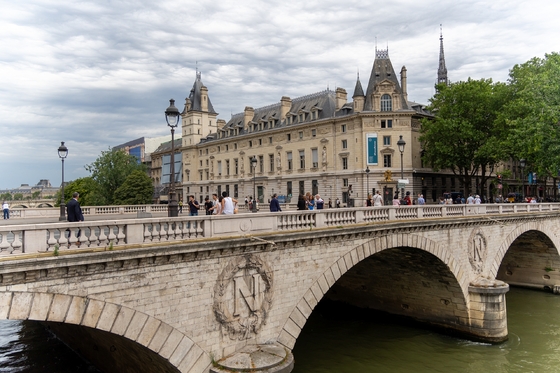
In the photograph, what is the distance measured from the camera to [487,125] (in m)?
46.1

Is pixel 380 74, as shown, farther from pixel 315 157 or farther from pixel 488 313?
pixel 488 313

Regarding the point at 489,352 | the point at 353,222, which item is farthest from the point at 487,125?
the point at 353,222

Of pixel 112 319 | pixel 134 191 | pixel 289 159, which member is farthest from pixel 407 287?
pixel 134 191

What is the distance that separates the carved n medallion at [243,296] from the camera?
36.2 feet

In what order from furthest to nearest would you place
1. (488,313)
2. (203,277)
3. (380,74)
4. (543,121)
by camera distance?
(380,74) < (543,121) < (488,313) < (203,277)

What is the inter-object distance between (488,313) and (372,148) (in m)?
36.3

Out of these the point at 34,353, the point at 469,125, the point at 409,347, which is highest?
the point at 469,125

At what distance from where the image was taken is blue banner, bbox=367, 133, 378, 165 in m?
55.4

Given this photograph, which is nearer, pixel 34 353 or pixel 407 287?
pixel 34 353

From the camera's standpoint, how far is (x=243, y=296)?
11500 millimetres

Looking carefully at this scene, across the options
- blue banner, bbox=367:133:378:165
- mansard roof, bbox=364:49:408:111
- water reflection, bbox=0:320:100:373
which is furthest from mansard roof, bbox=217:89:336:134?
water reflection, bbox=0:320:100:373

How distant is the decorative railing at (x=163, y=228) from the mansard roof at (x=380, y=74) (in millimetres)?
40797

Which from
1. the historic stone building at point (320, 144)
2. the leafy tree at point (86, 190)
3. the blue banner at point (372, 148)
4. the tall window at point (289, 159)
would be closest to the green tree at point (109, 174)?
the leafy tree at point (86, 190)

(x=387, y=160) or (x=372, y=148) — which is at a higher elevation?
(x=372, y=148)
